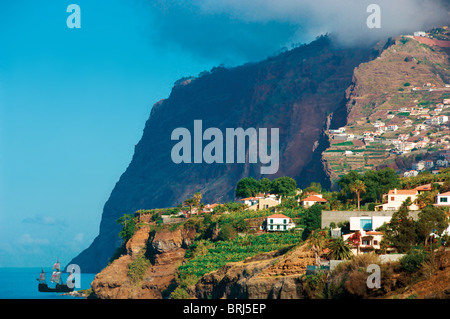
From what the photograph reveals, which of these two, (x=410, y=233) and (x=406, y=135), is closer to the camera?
(x=410, y=233)

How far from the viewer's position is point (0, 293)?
170750 millimetres

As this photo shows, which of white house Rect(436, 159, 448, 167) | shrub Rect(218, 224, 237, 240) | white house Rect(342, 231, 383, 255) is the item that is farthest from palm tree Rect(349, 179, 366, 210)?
white house Rect(436, 159, 448, 167)

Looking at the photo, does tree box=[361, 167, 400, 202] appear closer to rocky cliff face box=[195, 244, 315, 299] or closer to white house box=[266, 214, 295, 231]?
white house box=[266, 214, 295, 231]

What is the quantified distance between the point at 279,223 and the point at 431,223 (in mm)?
35240

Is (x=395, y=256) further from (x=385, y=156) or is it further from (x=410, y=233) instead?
(x=385, y=156)

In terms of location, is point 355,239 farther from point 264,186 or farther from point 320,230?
point 264,186

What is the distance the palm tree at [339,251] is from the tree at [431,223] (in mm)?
5873

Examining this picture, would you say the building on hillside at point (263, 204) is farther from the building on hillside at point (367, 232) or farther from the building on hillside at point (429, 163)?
the building on hillside at point (429, 163)

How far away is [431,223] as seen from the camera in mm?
70812

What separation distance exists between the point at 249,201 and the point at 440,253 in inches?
2507

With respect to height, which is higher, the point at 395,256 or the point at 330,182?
the point at 330,182

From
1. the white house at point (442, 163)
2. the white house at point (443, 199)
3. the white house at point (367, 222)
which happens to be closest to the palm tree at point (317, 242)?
the white house at point (367, 222)

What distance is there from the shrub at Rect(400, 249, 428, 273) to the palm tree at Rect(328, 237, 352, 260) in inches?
277
